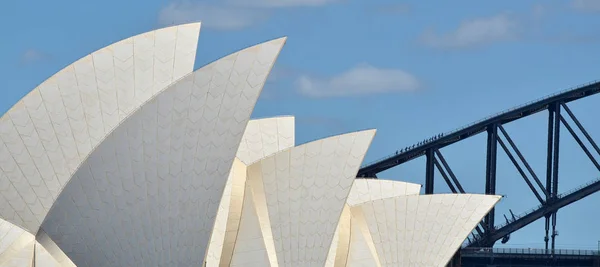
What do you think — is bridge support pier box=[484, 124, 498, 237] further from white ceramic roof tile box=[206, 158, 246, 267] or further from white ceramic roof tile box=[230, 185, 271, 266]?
white ceramic roof tile box=[230, 185, 271, 266]

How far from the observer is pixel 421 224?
102125 mm

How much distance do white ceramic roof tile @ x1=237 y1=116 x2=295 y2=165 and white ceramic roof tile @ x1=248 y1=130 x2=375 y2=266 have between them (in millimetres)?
4670

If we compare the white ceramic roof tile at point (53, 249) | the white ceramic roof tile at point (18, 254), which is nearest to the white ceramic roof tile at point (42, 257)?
the white ceramic roof tile at point (18, 254)

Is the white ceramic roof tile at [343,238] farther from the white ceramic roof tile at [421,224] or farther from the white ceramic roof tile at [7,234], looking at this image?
the white ceramic roof tile at [7,234]

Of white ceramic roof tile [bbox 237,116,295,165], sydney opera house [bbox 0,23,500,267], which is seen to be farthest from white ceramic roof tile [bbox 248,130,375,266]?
white ceramic roof tile [bbox 237,116,295,165]

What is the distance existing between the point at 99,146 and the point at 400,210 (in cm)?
2192

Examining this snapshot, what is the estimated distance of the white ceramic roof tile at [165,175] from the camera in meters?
84.8

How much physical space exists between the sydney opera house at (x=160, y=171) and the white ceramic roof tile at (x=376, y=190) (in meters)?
11.3

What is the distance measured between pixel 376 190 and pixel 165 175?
75.8 feet

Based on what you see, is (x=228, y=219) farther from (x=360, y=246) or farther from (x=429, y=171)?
(x=429, y=171)

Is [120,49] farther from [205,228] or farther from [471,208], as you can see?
[471,208]

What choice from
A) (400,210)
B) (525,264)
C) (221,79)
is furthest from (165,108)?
(525,264)

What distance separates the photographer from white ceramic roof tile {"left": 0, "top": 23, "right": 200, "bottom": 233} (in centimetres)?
8712

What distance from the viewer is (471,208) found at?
340 feet
